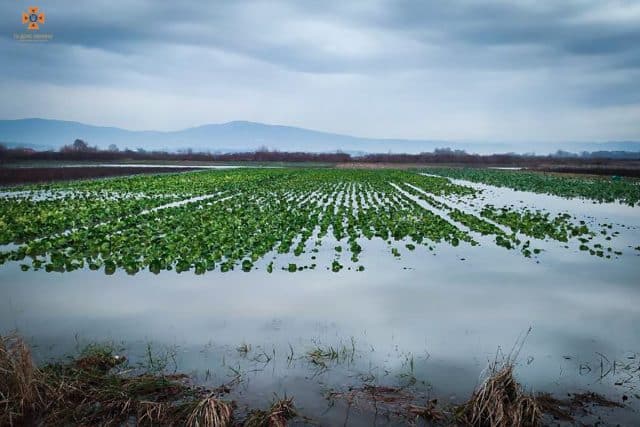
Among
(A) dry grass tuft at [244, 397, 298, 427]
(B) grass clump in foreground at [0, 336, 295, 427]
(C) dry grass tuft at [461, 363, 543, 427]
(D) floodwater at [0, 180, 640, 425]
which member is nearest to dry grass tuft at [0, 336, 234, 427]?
(B) grass clump in foreground at [0, 336, 295, 427]

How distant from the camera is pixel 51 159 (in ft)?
302

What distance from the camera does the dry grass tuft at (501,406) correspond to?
5.20m

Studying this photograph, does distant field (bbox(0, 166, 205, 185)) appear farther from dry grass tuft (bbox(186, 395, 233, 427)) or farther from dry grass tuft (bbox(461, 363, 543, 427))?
dry grass tuft (bbox(461, 363, 543, 427))

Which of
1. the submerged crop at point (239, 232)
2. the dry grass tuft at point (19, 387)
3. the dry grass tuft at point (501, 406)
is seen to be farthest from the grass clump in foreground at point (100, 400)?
the submerged crop at point (239, 232)

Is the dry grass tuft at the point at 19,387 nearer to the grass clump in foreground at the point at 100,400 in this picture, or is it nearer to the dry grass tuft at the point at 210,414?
the grass clump in foreground at the point at 100,400

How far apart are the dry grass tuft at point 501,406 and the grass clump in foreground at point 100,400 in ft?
6.74

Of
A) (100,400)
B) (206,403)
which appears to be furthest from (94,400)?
(206,403)

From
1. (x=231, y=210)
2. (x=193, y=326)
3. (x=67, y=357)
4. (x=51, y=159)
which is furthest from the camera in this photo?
(x=51, y=159)

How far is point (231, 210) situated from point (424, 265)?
11.7 metres

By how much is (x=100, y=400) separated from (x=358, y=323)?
4.27 meters

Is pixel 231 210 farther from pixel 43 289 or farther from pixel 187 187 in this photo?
pixel 187 187

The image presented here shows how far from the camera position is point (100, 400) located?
5.60 m

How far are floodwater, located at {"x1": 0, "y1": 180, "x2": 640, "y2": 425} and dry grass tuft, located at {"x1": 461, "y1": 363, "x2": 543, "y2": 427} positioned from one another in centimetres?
53

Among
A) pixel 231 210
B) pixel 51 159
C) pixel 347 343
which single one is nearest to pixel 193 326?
pixel 347 343
